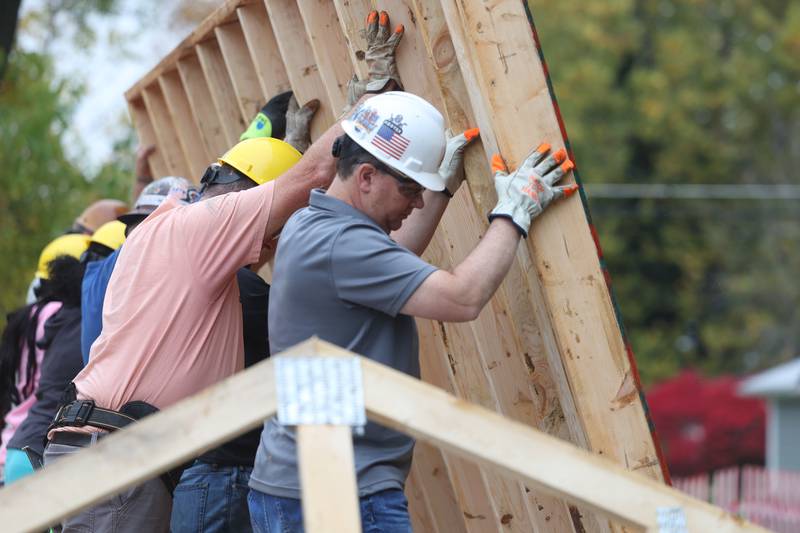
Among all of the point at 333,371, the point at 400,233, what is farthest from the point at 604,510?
the point at 400,233

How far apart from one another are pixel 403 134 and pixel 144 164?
4284 mm

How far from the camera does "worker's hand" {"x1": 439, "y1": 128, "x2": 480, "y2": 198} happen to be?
406cm

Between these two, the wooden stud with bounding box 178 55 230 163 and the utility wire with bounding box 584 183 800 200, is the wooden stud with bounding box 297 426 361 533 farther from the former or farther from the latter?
the utility wire with bounding box 584 183 800 200

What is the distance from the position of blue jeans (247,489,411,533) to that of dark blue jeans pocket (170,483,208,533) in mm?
551

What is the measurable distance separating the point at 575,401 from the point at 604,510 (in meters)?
1.25

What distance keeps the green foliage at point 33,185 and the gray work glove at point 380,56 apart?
5.92 m

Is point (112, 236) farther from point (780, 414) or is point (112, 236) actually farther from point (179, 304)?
point (780, 414)

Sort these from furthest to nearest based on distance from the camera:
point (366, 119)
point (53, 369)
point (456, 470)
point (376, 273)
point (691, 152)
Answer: point (691, 152)
point (53, 369)
point (456, 470)
point (366, 119)
point (376, 273)

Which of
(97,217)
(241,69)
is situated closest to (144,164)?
(97,217)

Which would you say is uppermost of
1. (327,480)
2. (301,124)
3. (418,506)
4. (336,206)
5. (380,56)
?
(380,56)

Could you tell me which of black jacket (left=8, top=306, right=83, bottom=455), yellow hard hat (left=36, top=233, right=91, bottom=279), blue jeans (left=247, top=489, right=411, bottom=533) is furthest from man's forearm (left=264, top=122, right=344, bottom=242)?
yellow hard hat (left=36, top=233, right=91, bottom=279)

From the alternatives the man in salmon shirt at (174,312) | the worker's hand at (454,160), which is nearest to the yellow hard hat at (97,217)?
the man in salmon shirt at (174,312)

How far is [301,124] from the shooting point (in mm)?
5145

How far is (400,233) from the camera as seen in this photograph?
413 centimetres
